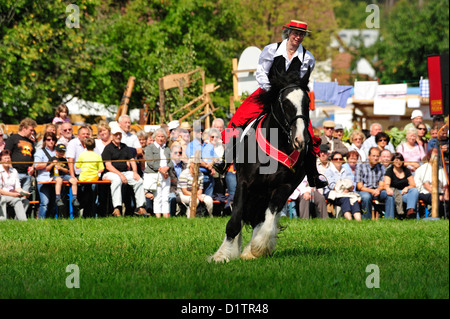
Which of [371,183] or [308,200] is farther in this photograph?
[371,183]

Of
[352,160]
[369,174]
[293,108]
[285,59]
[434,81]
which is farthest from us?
[352,160]

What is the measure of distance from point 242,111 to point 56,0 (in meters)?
20.6

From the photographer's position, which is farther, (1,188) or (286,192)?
(1,188)

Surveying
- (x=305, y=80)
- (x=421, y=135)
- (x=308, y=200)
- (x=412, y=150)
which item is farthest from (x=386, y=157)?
(x=305, y=80)

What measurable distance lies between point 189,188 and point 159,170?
75cm

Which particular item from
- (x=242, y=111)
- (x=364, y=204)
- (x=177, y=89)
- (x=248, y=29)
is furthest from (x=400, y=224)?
(x=248, y=29)

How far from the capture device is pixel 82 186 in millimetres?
15398

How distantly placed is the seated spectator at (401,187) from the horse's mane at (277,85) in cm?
759

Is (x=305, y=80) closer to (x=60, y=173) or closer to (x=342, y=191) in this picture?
(x=342, y=191)

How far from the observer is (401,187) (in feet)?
51.6

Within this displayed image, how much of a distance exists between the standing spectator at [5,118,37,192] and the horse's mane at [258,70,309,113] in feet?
25.3

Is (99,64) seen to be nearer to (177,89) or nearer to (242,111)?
(177,89)

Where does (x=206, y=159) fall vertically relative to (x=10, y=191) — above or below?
above

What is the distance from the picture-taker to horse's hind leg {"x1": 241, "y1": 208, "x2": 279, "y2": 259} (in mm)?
8266
